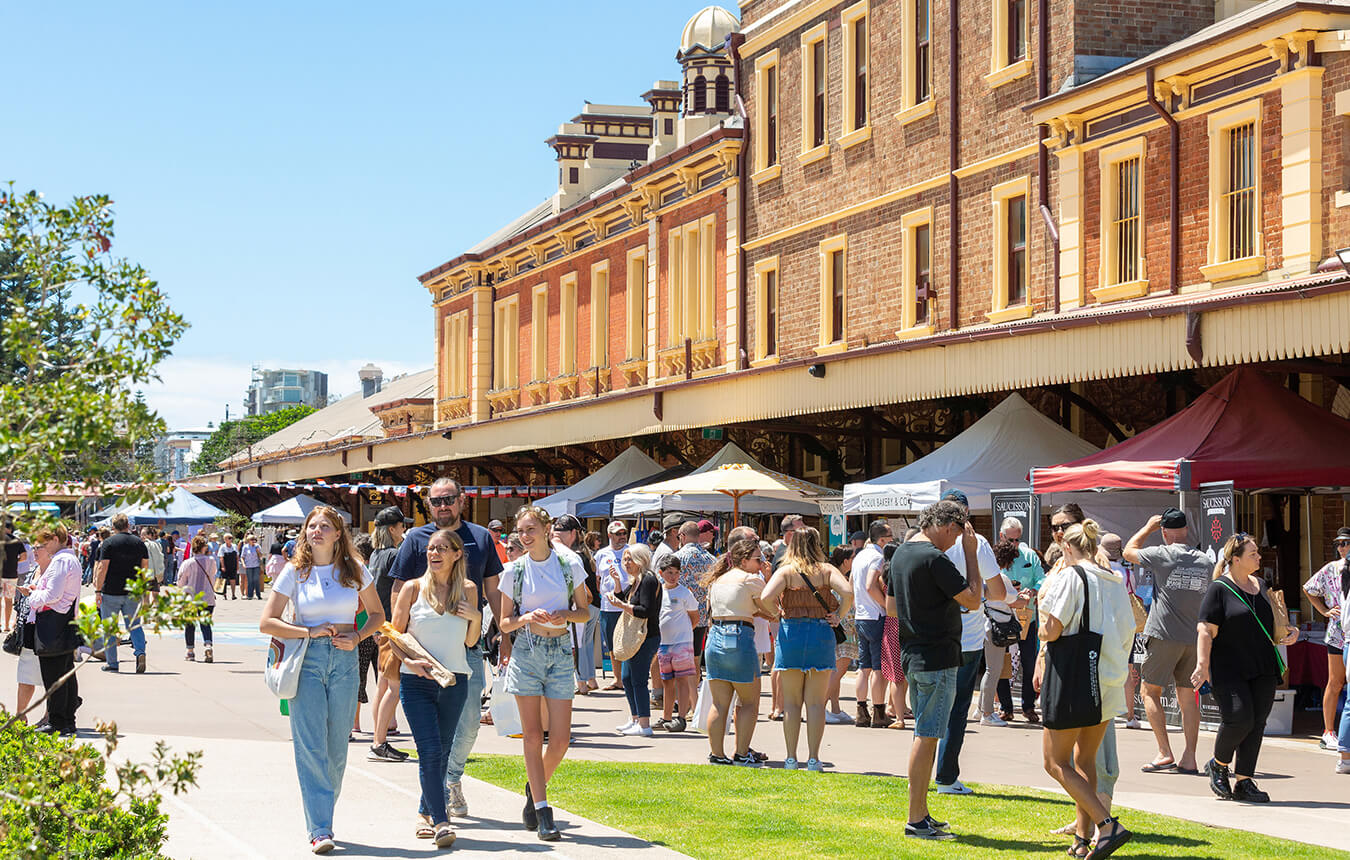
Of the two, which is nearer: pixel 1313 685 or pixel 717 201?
pixel 1313 685

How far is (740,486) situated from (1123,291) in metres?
5.42

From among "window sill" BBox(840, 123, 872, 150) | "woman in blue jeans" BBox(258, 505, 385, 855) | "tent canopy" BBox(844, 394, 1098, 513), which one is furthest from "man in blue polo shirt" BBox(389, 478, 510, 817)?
"window sill" BBox(840, 123, 872, 150)

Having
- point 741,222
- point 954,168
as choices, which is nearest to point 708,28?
point 741,222

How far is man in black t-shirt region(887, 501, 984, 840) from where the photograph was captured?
31.7ft

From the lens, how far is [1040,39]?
22578 millimetres

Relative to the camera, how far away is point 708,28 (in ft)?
125

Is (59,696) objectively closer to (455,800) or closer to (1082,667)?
(455,800)

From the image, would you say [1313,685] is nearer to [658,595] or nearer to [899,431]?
[658,595]

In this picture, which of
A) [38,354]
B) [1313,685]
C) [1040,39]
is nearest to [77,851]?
[38,354]

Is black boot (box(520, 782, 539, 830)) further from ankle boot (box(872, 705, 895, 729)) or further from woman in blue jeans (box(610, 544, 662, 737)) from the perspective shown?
ankle boot (box(872, 705, 895, 729))

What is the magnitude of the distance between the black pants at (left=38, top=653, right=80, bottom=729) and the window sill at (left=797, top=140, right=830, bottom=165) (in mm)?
17056

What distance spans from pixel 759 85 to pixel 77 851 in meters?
25.3

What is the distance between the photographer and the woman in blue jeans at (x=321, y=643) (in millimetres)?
8805

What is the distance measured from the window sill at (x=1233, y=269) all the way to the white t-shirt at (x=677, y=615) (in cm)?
802
